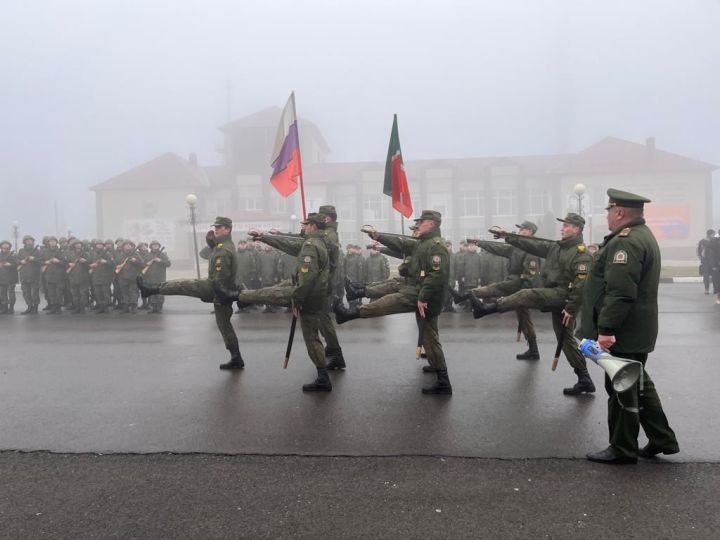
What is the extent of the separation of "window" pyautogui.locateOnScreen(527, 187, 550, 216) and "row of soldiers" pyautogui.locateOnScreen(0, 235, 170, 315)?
44.4 metres

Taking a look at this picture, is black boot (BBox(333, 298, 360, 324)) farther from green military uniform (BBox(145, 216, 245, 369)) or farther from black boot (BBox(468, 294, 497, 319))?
green military uniform (BBox(145, 216, 245, 369))

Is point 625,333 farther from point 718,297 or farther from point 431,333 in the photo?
point 718,297

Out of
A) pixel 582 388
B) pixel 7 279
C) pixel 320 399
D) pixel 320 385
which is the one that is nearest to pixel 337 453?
pixel 320 399

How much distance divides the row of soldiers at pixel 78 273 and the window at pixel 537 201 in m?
44.4

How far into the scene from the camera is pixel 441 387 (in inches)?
235

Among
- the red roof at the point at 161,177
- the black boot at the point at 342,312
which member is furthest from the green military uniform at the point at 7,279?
the red roof at the point at 161,177

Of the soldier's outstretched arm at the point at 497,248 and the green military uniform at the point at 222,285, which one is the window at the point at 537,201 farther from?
the green military uniform at the point at 222,285

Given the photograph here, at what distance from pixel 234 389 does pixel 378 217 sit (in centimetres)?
4896

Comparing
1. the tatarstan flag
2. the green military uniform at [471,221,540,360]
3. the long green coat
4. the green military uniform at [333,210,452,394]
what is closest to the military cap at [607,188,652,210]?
the long green coat

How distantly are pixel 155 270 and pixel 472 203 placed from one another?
43429 millimetres

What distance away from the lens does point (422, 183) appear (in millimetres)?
54625

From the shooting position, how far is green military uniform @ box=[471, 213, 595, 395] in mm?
6098

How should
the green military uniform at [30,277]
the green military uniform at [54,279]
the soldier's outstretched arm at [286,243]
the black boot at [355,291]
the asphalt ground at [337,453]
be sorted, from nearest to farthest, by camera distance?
the asphalt ground at [337,453]
the soldier's outstretched arm at [286,243]
the black boot at [355,291]
the green military uniform at [54,279]
the green military uniform at [30,277]

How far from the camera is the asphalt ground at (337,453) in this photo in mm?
3285
